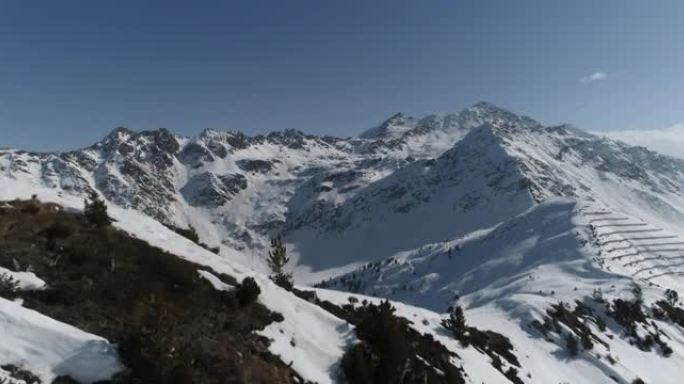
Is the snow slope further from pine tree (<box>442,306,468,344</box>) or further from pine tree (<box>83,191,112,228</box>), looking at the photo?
pine tree (<box>442,306,468,344</box>)

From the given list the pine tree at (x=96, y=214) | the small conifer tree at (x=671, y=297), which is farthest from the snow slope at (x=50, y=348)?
the small conifer tree at (x=671, y=297)

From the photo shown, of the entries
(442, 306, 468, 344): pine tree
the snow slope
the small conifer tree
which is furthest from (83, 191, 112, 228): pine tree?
the small conifer tree

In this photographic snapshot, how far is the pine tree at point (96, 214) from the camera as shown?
97.1 feet

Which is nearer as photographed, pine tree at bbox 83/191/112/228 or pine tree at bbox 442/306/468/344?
pine tree at bbox 83/191/112/228

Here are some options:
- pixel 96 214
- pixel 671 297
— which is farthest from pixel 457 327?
pixel 671 297

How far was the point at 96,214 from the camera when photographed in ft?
97.2

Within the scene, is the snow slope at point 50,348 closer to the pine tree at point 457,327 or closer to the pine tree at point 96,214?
the pine tree at point 96,214

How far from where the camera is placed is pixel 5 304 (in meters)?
18.3

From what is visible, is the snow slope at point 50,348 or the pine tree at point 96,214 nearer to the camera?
the snow slope at point 50,348

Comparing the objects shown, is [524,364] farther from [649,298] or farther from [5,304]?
[649,298]

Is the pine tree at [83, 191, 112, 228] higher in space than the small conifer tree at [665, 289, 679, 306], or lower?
lower

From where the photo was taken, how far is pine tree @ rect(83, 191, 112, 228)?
1166 inches

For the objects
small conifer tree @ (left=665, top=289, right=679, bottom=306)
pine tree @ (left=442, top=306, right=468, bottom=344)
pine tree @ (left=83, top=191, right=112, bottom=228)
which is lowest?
pine tree @ (left=442, top=306, right=468, bottom=344)

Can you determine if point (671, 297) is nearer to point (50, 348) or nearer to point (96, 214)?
point (96, 214)
